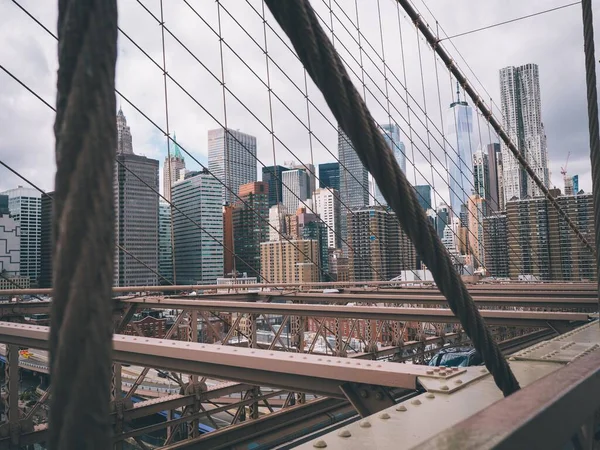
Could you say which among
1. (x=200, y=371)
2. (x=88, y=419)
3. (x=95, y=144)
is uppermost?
(x=95, y=144)

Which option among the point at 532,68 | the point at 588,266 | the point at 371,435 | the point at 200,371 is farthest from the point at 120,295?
the point at 532,68

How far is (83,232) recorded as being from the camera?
391 millimetres

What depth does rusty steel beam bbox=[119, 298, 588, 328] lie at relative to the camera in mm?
3312

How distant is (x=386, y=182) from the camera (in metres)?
0.78

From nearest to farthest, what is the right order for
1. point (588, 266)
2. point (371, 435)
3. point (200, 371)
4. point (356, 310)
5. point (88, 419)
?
point (88, 419) < point (371, 435) < point (200, 371) < point (356, 310) < point (588, 266)

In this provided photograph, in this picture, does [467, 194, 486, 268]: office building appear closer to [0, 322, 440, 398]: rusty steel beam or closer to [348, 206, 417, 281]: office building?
[348, 206, 417, 281]: office building

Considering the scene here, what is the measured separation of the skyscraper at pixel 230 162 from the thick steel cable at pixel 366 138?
5926mm

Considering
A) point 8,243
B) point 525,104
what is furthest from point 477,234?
point 525,104

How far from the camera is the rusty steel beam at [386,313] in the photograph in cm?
331

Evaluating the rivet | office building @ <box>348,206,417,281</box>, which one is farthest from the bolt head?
office building @ <box>348,206,417,281</box>

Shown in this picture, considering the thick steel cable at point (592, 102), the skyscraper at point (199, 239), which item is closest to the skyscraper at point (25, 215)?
the skyscraper at point (199, 239)

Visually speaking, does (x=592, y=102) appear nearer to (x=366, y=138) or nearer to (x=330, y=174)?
(x=366, y=138)

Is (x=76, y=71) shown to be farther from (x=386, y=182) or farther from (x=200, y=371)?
(x=200, y=371)

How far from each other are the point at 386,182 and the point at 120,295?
5.66 m
